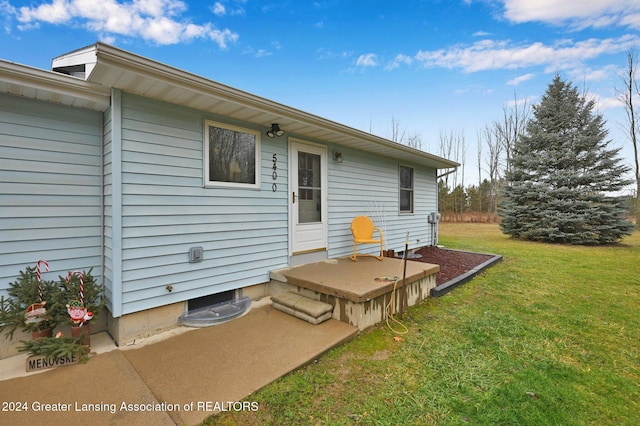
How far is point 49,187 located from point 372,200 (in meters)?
4.81

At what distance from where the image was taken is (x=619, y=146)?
30.1ft

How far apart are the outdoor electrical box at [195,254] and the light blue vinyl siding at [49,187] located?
88cm

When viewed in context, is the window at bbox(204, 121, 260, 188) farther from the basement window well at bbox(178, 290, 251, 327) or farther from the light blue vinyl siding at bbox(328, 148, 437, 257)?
the light blue vinyl siding at bbox(328, 148, 437, 257)

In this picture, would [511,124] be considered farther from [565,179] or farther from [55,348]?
[55,348]

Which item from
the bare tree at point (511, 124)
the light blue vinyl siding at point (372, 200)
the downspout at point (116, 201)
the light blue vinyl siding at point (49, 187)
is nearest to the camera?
the light blue vinyl siding at point (49, 187)

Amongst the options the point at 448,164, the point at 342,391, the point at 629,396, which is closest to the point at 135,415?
the point at 342,391

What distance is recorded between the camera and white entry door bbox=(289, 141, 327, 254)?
13.6ft

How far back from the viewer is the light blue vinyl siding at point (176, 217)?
2.64m

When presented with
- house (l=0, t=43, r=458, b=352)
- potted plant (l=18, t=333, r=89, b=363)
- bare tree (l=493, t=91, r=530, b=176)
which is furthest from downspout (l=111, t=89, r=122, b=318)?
bare tree (l=493, t=91, r=530, b=176)

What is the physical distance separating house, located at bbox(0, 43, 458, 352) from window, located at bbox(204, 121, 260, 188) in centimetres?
1

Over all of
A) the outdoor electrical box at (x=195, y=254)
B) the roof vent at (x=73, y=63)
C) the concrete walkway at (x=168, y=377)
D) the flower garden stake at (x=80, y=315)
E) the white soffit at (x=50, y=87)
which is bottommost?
the concrete walkway at (x=168, y=377)

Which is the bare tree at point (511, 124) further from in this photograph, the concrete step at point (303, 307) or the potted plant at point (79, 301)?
the potted plant at point (79, 301)

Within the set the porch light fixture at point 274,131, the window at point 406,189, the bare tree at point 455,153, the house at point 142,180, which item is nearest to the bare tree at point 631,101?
the bare tree at point 455,153

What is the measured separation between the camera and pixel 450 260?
6.21 meters
